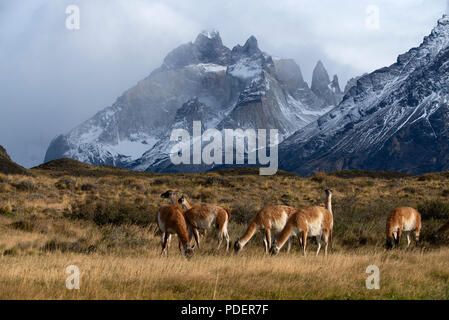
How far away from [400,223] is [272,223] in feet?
12.2

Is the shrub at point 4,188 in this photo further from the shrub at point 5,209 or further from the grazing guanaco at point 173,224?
the grazing guanaco at point 173,224

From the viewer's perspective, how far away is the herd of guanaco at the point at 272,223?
42.8 ft

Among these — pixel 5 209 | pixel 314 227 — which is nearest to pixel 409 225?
pixel 314 227

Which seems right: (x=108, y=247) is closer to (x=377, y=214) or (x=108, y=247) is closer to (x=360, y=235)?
(x=360, y=235)

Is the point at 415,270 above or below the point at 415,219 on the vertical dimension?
below

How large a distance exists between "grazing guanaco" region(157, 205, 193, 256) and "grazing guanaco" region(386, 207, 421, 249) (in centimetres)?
553

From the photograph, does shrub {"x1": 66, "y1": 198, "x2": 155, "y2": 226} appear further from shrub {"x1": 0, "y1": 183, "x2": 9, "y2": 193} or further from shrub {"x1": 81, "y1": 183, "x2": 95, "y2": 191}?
shrub {"x1": 81, "y1": 183, "x2": 95, "y2": 191}

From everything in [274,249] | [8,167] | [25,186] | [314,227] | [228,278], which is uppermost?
[8,167]

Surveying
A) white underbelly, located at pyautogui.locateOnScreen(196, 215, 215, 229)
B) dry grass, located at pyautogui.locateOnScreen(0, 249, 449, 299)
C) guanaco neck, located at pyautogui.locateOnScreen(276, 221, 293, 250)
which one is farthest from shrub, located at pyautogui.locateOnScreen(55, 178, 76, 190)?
guanaco neck, located at pyautogui.locateOnScreen(276, 221, 293, 250)

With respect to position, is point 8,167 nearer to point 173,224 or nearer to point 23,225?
point 23,225

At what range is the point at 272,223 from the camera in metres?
14.0

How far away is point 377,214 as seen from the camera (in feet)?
71.1
